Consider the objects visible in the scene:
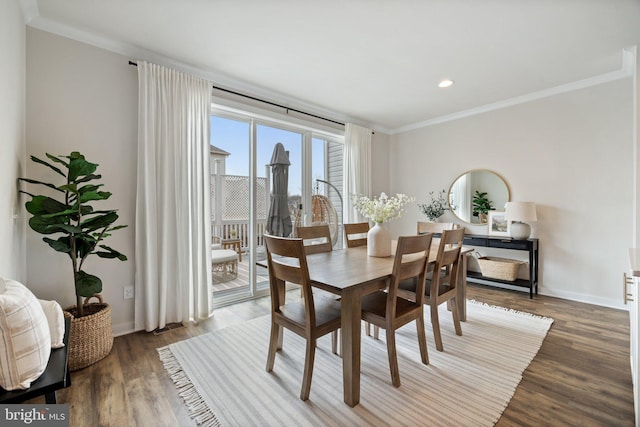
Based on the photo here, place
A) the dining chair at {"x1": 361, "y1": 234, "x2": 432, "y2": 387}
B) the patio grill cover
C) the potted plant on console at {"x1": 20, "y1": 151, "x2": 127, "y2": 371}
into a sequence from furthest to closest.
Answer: the patio grill cover < the potted plant on console at {"x1": 20, "y1": 151, "x2": 127, "y2": 371} < the dining chair at {"x1": 361, "y1": 234, "x2": 432, "y2": 387}

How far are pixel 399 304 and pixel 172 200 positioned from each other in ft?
7.22

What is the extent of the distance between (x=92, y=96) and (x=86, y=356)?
79.8 inches

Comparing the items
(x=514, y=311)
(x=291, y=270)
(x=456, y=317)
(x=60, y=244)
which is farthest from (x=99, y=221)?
(x=514, y=311)

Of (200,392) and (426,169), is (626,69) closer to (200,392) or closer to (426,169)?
(426,169)

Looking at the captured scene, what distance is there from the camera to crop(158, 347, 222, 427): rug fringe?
5.03 ft

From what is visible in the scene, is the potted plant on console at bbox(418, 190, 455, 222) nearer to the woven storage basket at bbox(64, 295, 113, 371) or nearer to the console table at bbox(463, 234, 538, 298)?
the console table at bbox(463, 234, 538, 298)

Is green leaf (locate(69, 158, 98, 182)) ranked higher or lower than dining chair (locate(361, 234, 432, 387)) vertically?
A: higher

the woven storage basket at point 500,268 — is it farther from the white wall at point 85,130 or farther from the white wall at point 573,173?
the white wall at point 85,130

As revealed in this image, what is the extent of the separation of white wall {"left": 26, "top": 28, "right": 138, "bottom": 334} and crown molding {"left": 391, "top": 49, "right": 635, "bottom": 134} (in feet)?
13.6

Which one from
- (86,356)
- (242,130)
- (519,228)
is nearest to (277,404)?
(86,356)

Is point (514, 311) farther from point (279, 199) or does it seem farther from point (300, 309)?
point (279, 199)

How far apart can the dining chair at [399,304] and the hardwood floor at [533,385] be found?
0.60 m

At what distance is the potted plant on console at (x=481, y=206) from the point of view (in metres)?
4.08

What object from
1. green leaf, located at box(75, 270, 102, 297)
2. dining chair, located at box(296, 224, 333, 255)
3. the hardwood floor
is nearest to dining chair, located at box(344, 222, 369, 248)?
dining chair, located at box(296, 224, 333, 255)
